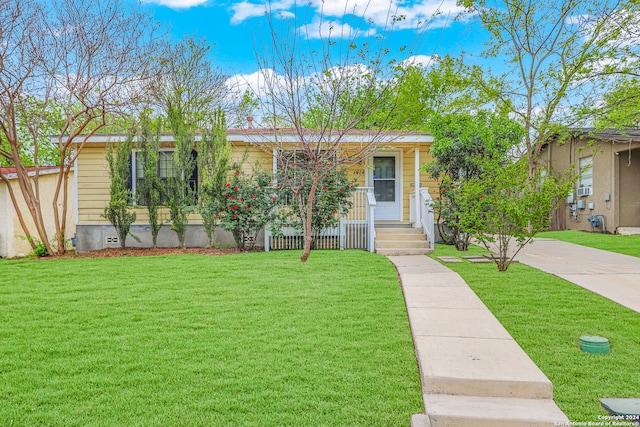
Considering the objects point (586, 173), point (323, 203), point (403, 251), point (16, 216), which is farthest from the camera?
point (586, 173)

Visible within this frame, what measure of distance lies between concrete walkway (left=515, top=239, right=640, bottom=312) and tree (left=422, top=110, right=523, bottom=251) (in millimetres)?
1624

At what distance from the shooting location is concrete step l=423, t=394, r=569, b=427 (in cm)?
240

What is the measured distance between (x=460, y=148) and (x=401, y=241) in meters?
2.29

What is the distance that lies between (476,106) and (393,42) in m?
9.63

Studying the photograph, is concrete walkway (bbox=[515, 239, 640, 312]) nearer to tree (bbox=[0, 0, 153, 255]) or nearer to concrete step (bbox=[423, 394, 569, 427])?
concrete step (bbox=[423, 394, 569, 427])

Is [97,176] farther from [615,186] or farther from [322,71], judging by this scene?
[615,186]

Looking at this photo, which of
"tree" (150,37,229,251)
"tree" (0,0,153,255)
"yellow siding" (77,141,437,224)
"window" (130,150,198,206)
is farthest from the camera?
"tree" (150,37,229,251)

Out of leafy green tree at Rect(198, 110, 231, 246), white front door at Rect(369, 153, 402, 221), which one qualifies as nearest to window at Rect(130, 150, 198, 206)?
leafy green tree at Rect(198, 110, 231, 246)

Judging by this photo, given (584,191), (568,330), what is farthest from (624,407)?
(584,191)

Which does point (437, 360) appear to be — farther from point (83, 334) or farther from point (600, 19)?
point (600, 19)

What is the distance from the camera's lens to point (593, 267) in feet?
21.5

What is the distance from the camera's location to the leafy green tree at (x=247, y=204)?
8.68 metres

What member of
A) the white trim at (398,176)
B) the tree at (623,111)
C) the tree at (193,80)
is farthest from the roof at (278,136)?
the tree at (193,80)

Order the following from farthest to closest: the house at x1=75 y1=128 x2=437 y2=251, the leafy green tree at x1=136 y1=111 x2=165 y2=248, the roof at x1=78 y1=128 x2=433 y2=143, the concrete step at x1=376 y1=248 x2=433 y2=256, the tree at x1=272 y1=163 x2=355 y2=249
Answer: the house at x1=75 y1=128 x2=437 y2=251 < the leafy green tree at x1=136 y1=111 x2=165 y2=248 < the roof at x1=78 y1=128 x2=433 y2=143 < the tree at x1=272 y1=163 x2=355 y2=249 < the concrete step at x1=376 y1=248 x2=433 y2=256
